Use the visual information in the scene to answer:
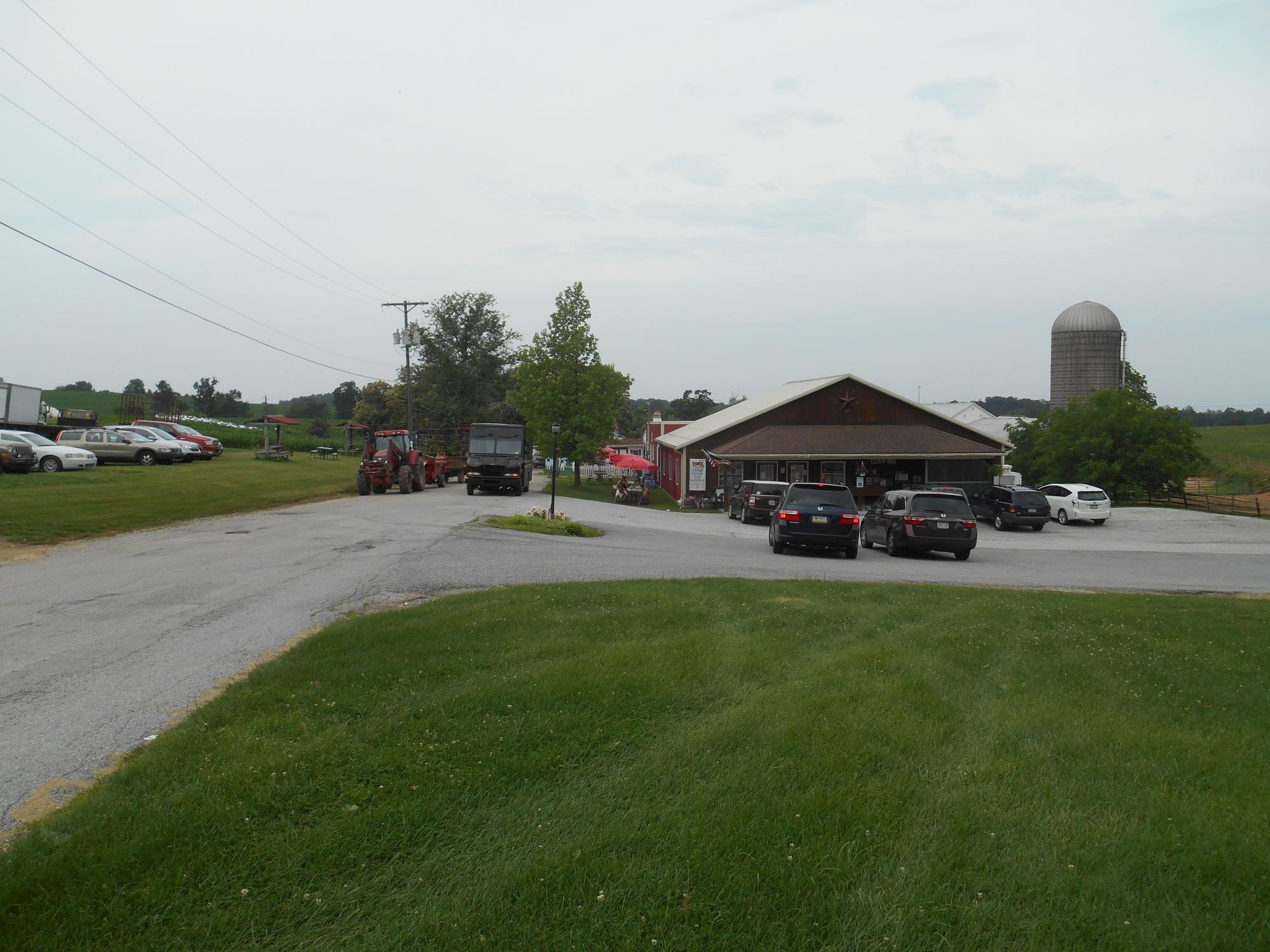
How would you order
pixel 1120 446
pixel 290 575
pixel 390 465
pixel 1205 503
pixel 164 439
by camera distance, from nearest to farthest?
pixel 290 575, pixel 390 465, pixel 164 439, pixel 1205 503, pixel 1120 446

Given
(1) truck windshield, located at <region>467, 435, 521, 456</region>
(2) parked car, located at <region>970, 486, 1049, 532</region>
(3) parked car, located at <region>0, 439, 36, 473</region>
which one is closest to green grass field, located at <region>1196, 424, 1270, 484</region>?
(2) parked car, located at <region>970, 486, 1049, 532</region>

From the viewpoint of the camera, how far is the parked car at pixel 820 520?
20.5 metres

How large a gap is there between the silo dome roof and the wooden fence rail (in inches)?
555

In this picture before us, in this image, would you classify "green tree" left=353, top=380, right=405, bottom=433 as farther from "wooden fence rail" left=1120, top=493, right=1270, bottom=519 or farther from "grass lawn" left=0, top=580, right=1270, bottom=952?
"grass lawn" left=0, top=580, right=1270, bottom=952

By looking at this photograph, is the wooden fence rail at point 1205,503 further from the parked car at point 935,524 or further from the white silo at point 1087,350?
the parked car at point 935,524

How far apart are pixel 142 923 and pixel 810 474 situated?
40498 mm

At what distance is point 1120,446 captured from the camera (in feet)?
154

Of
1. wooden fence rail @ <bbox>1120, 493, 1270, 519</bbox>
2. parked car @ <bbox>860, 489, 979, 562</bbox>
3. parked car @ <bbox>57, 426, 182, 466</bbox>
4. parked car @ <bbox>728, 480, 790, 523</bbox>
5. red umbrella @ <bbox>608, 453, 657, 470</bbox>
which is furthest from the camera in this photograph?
red umbrella @ <bbox>608, 453, 657, 470</bbox>

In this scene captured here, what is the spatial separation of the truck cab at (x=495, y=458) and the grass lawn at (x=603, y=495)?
4106mm

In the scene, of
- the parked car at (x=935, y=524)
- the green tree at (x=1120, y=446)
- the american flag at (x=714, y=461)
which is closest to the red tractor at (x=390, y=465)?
the american flag at (x=714, y=461)

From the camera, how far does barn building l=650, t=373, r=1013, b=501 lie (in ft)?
139

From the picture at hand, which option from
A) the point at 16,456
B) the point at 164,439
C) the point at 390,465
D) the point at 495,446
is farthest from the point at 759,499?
the point at 164,439

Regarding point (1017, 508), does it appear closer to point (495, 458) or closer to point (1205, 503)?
point (1205, 503)

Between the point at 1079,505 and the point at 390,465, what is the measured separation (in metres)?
28.4
